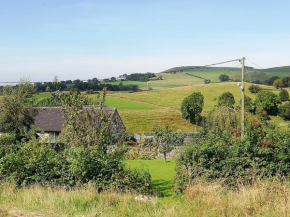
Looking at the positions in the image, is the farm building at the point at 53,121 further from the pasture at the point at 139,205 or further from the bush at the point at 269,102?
the bush at the point at 269,102

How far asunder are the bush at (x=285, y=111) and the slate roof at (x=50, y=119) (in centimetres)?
3832

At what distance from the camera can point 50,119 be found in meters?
43.2

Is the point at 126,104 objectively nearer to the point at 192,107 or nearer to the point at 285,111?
the point at 192,107

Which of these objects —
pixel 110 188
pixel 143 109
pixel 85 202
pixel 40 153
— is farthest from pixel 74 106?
pixel 143 109

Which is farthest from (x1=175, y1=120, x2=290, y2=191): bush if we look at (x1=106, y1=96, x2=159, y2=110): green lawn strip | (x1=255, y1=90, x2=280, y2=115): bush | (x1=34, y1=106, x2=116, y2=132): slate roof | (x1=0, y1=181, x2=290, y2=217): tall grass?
(x1=255, y1=90, x2=280, y2=115): bush

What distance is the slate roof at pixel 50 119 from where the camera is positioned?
136 ft

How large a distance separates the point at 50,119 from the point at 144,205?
36.3 m

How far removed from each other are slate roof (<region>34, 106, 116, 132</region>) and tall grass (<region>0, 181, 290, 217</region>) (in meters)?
30.8

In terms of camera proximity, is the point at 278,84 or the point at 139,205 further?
the point at 278,84

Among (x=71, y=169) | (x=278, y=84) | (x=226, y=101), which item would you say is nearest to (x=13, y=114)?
(x=71, y=169)

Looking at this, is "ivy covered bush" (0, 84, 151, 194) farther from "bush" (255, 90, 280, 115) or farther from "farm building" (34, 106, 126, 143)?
"bush" (255, 90, 280, 115)

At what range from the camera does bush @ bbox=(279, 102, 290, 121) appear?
65312mm

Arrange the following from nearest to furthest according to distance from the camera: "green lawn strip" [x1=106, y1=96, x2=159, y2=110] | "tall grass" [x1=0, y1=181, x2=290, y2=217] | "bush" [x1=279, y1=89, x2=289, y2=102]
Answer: "tall grass" [x1=0, y1=181, x2=290, y2=217]
"green lawn strip" [x1=106, y1=96, x2=159, y2=110]
"bush" [x1=279, y1=89, x2=289, y2=102]

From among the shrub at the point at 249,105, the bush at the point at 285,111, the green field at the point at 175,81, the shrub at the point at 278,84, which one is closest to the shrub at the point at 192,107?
the shrub at the point at 249,105
